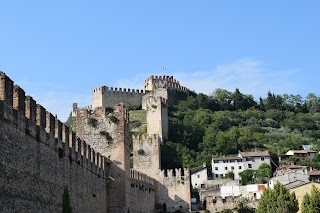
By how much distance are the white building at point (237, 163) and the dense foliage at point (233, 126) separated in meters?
2.40

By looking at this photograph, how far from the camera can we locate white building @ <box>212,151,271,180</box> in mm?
90956

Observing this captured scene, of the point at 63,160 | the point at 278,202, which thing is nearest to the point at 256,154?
the point at 278,202

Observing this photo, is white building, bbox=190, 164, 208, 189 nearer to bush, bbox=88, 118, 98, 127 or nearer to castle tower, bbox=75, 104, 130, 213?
castle tower, bbox=75, 104, 130, 213

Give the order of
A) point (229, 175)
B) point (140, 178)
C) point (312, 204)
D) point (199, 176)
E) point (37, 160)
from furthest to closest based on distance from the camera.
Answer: point (229, 175)
point (199, 176)
point (140, 178)
point (312, 204)
point (37, 160)

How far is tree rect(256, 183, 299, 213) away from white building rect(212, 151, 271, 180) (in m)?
41.1

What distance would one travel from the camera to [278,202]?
155 feet

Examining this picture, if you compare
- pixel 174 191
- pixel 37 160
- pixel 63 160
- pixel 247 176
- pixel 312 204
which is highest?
pixel 247 176

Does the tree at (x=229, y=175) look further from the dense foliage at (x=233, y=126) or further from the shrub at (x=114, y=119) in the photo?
the shrub at (x=114, y=119)

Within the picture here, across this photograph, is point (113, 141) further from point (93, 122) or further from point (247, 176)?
point (247, 176)

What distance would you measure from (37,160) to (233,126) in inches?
3633

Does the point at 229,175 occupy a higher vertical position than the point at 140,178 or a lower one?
higher

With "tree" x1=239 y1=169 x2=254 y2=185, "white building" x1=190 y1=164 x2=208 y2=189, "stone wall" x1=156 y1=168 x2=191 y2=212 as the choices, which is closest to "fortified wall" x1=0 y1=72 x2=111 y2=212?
"stone wall" x1=156 y1=168 x2=191 y2=212

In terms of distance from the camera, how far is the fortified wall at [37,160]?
18.2m

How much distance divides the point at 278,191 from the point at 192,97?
70.6 metres
